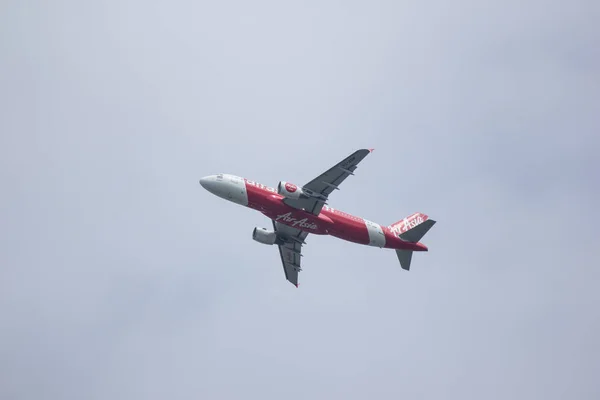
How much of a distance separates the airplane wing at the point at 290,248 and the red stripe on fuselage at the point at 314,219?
15.3ft

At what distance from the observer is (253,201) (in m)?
85.5

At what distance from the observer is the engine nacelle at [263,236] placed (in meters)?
94.6

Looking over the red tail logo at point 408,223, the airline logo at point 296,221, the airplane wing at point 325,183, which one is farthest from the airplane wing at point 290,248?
the red tail logo at point 408,223

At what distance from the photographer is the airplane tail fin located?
8888 cm

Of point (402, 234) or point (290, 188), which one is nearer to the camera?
point (290, 188)

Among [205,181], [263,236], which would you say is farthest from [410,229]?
[205,181]

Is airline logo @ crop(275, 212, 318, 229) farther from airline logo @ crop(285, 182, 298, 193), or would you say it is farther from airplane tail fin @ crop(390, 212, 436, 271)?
airplane tail fin @ crop(390, 212, 436, 271)

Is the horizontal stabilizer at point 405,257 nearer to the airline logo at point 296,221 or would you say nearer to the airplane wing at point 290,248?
the airline logo at point 296,221

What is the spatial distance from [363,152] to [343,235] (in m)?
13.0

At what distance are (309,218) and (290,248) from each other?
1053 centimetres

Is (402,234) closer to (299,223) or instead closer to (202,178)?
(299,223)

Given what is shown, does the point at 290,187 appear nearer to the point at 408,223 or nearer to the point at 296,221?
the point at 296,221

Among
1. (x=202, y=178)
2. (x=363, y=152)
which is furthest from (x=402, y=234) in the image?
(x=202, y=178)

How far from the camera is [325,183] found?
83.8 m
